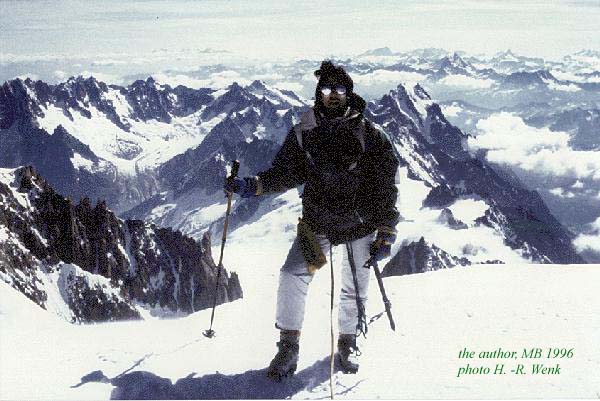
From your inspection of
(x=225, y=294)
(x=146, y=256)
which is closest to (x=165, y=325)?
(x=225, y=294)

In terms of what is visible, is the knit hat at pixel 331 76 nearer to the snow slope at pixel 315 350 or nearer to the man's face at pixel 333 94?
the man's face at pixel 333 94

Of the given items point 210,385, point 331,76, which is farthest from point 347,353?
point 331,76

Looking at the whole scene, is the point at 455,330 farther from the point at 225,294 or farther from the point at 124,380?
the point at 225,294

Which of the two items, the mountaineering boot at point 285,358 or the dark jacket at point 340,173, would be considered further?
the mountaineering boot at point 285,358

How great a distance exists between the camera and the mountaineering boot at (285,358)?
7.06m

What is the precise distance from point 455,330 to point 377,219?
267cm

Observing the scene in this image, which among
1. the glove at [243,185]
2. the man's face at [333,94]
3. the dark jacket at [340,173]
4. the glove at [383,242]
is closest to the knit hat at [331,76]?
the man's face at [333,94]

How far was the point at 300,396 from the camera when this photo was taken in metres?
6.79

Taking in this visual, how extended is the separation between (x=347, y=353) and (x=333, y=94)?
3.41 metres

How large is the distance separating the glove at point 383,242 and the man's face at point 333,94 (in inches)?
65.1

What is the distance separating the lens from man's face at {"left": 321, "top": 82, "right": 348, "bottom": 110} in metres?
6.67

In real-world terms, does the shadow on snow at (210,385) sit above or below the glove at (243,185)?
below

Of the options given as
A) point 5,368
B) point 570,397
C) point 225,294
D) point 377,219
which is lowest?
point 225,294

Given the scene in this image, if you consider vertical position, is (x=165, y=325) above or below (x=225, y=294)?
above
